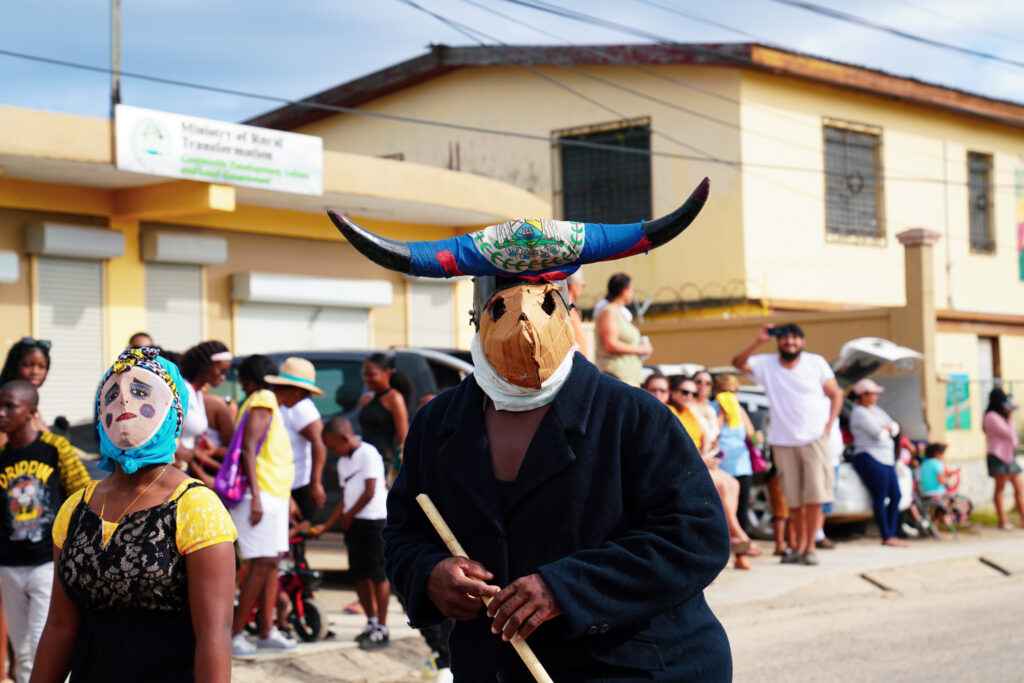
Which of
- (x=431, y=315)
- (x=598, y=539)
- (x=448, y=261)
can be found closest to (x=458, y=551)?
(x=598, y=539)

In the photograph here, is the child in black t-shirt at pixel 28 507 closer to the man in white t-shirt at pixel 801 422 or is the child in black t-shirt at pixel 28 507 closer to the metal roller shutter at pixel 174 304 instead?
the man in white t-shirt at pixel 801 422

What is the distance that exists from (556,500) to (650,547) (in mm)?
257

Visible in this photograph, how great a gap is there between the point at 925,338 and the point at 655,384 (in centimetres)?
848

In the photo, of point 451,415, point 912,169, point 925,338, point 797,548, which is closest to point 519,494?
point 451,415

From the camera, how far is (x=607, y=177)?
2330cm

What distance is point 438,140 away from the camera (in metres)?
25.2

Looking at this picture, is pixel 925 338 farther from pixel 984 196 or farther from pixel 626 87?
pixel 984 196

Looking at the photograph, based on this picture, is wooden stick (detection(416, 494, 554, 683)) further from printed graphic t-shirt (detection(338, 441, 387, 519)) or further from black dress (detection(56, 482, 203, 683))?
printed graphic t-shirt (detection(338, 441, 387, 519))

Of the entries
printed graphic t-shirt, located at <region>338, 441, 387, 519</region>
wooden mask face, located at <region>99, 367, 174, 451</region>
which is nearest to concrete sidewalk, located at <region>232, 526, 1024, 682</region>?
printed graphic t-shirt, located at <region>338, 441, 387, 519</region>

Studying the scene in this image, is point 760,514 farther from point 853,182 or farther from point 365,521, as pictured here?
point 853,182

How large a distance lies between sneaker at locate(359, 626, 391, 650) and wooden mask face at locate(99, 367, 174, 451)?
4.44 m

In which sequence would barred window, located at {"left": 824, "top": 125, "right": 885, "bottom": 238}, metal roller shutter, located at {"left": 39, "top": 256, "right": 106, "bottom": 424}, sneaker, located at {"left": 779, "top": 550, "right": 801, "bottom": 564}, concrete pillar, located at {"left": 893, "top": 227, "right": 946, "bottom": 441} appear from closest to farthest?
sneaker, located at {"left": 779, "top": 550, "right": 801, "bottom": 564}
metal roller shutter, located at {"left": 39, "top": 256, "right": 106, "bottom": 424}
concrete pillar, located at {"left": 893, "top": 227, "right": 946, "bottom": 441}
barred window, located at {"left": 824, "top": 125, "right": 885, "bottom": 238}

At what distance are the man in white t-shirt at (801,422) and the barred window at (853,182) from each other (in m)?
13.4

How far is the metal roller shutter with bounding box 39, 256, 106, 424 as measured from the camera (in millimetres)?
14203
